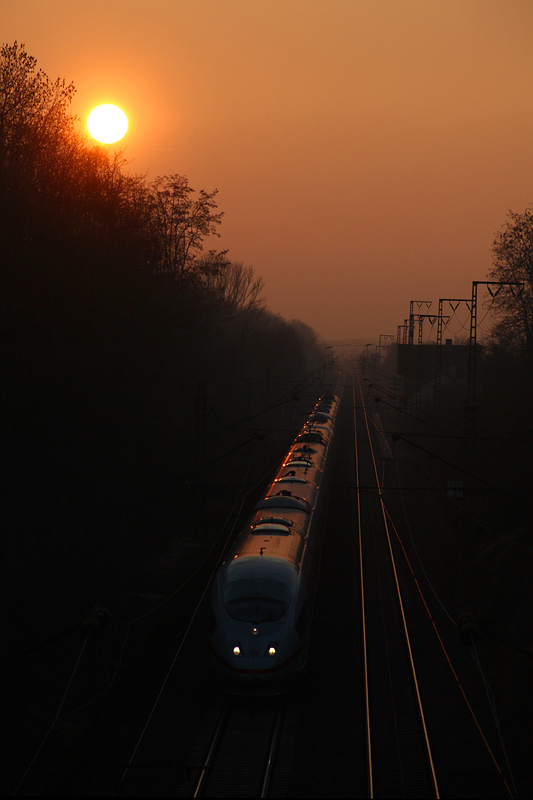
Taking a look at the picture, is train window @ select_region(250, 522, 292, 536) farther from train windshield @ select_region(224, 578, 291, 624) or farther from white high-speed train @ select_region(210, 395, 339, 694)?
train windshield @ select_region(224, 578, 291, 624)

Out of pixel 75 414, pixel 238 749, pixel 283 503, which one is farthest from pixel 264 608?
pixel 75 414

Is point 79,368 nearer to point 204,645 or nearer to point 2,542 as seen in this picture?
point 2,542

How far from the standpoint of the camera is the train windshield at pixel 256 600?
44.4 ft

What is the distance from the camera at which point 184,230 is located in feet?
136

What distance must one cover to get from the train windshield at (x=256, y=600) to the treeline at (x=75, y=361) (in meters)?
6.30

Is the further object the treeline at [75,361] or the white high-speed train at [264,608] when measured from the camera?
the treeline at [75,361]

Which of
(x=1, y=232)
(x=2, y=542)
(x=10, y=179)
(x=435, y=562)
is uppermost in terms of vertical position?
(x=10, y=179)

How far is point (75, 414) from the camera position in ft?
74.4

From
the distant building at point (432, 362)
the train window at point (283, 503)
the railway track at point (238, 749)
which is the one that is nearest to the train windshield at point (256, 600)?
the railway track at point (238, 749)

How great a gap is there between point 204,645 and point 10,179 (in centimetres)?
1606

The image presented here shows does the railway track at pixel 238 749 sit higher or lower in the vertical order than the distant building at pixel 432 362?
lower

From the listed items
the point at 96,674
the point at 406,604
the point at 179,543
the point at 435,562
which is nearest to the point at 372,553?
the point at 435,562

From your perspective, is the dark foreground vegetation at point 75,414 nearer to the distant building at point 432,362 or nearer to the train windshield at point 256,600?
the train windshield at point 256,600

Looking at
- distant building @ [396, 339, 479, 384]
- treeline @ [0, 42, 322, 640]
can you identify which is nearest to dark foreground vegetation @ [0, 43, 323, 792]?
treeline @ [0, 42, 322, 640]
